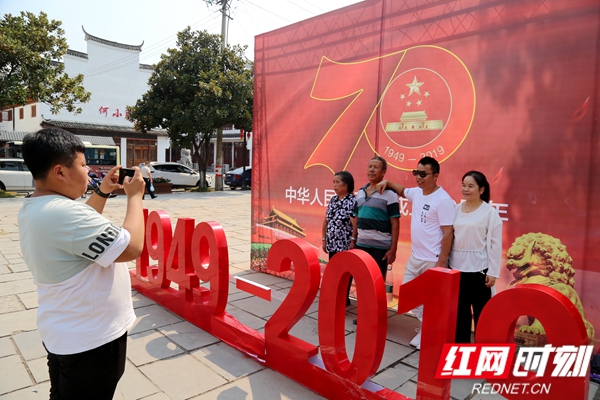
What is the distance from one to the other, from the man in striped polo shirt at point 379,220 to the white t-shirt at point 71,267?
2487 millimetres

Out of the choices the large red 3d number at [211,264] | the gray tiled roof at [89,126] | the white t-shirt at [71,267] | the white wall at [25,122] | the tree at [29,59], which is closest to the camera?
the white t-shirt at [71,267]

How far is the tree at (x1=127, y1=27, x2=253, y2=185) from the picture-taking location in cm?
1570

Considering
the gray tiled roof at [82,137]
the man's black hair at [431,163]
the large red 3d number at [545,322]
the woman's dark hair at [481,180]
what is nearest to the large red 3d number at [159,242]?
the man's black hair at [431,163]

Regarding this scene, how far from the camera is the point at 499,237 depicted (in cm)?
298

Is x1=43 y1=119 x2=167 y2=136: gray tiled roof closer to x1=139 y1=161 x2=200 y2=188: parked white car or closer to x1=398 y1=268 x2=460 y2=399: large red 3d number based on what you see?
x1=139 y1=161 x2=200 y2=188: parked white car

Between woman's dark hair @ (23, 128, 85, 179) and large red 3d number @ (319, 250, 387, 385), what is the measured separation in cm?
159

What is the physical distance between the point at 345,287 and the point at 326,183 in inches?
98.5

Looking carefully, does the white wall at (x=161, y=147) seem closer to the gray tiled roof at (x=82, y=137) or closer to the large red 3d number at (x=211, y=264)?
the gray tiled roof at (x=82, y=137)

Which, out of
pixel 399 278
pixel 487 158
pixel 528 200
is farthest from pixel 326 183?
pixel 528 200

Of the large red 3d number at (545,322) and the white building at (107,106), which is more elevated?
the white building at (107,106)

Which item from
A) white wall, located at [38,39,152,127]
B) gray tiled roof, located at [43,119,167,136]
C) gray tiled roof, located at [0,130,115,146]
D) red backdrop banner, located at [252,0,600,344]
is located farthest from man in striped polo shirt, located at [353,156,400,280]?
white wall, located at [38,39,152,127]

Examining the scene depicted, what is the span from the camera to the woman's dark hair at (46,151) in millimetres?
1656

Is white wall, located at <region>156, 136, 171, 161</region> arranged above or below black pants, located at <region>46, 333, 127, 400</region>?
above

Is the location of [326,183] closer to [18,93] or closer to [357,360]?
[357,360]
